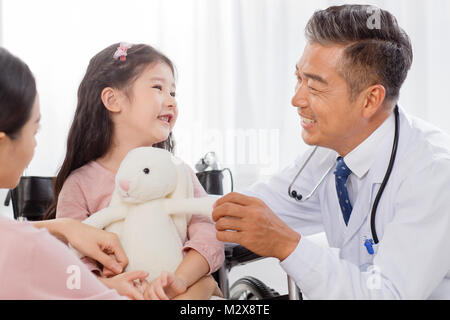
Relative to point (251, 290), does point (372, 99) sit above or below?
above

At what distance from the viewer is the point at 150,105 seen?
47.9 inches

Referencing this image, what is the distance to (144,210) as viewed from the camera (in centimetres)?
108

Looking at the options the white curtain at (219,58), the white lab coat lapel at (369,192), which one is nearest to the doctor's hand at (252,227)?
the white lab coat lapel at (369,192)

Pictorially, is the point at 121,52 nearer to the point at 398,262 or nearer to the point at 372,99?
the point at 372,99

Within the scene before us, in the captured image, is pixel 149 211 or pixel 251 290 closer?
pixel 149 211

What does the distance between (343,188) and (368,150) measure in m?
0.11

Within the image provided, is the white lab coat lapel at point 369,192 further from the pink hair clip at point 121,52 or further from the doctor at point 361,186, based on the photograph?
the pink hair clip at point 121,52

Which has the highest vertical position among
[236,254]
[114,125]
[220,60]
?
[220,60]

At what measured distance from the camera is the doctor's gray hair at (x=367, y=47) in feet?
3.98

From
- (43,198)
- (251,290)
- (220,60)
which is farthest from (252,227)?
(220,60)

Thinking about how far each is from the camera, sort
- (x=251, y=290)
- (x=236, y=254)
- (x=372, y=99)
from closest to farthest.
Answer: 1. (x=372, y=99)
2. (x=236, y=254)
3. (x=251, y=290)

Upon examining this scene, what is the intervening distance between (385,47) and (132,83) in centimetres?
59
